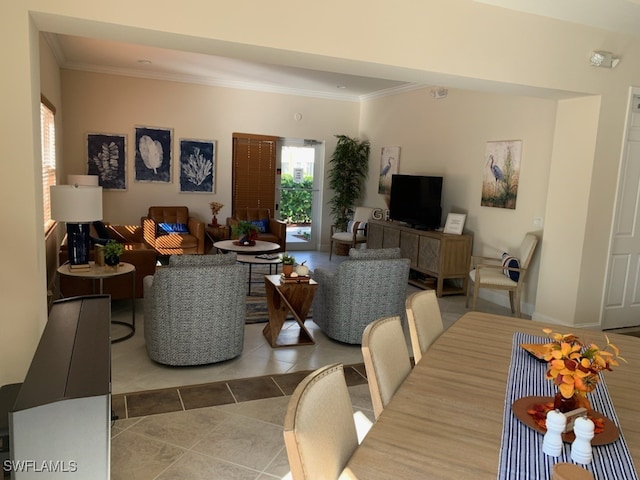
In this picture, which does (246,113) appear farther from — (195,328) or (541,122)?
(195,328)

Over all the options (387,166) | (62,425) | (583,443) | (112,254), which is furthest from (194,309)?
(387,166)

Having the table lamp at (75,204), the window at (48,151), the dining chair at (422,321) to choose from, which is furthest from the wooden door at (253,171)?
the dining chair at (422,321)

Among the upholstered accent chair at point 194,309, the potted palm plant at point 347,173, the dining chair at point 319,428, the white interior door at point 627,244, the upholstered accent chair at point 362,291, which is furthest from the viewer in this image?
the potted palm plant at point 347,173

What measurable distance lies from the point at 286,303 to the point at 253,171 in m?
4.88

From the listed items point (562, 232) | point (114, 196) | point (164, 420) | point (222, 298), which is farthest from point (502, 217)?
point (114, 196)

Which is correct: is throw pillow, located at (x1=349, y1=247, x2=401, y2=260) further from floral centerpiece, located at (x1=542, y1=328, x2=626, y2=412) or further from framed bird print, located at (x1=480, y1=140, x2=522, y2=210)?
floral centerpiece, located at (x1=542, y1=328, x2=626, y2=412)

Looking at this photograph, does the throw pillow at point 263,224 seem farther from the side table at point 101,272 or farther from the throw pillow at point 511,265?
the throw pillow at point 511,265

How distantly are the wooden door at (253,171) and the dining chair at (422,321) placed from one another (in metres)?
6.45

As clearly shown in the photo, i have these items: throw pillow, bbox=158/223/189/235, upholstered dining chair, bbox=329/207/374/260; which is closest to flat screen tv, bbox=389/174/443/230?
upholstered dining chair, bbox=329/207/374/260

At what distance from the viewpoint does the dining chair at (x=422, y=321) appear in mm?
2281

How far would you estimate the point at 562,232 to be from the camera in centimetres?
489

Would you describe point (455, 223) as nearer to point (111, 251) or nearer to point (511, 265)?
point (511, 265)

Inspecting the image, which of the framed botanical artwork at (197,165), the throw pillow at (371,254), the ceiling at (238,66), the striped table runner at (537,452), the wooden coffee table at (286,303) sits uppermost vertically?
the ceiling at (238,66)

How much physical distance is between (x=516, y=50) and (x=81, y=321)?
12.7ft
